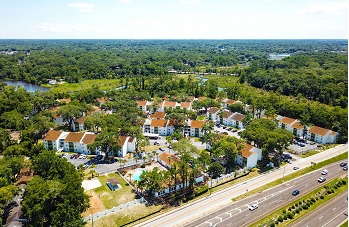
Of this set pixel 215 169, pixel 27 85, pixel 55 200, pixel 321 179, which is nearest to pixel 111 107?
pixel 215 169

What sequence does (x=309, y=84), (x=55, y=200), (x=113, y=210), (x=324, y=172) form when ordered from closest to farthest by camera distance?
(x=55, y=200), (x=113, y=210), (x=324, y=172), (x=309, y=84)

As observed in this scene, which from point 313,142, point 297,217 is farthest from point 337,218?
point 313,142

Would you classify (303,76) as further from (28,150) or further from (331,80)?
(28,150)

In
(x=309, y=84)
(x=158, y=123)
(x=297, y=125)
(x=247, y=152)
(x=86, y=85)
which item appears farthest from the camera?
(x=86, y=85)

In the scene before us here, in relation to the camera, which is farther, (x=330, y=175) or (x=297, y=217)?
(x=330, y=175)

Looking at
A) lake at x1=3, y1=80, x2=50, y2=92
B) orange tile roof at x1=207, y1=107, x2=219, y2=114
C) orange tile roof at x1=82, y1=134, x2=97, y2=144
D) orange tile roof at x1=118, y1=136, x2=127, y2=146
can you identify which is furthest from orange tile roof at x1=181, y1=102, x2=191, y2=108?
lake at x1=3, y1=80, x2=50, y2=92

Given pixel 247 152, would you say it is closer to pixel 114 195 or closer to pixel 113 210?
pixel 114 195

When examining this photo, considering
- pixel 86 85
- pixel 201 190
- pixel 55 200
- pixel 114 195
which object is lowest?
pixel 114 195

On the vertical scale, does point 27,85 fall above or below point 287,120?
below
